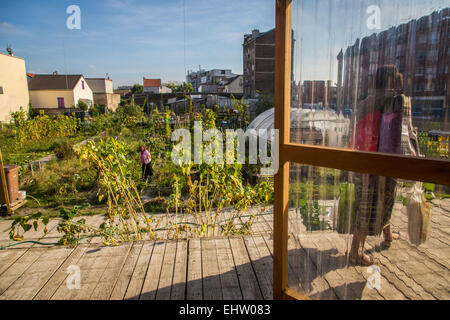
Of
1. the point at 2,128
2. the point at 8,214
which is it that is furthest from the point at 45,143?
the point at 8,214

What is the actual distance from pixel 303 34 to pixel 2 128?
55.4 ft

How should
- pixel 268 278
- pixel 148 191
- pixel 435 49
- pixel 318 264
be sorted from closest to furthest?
pixel 435 49 → pixel 318 264 → pixel 268 278 → pixel 148 191

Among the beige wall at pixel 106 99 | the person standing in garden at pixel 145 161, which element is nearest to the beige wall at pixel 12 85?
the beige wall at pixel 106 99

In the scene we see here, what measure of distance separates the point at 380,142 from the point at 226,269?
1.49 m

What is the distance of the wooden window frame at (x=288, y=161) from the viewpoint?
1214mm

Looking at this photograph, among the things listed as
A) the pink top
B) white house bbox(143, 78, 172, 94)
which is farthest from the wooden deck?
white house bbox(143, 78, 172, 94)

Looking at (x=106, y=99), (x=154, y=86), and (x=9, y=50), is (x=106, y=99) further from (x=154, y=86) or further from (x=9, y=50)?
(x=154, y=86)

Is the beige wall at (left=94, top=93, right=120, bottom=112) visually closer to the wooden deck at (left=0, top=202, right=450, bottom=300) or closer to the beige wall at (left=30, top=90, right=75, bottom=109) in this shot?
the beige wall at (left=30, top=90, right=75, bottom=109)

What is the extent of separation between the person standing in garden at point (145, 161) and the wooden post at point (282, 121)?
582 cm

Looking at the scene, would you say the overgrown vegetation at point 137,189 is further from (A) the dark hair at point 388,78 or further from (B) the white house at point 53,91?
(B) the white house at point 53,91

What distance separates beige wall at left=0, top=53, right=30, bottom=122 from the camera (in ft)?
65.7

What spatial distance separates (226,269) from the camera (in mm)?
2238
